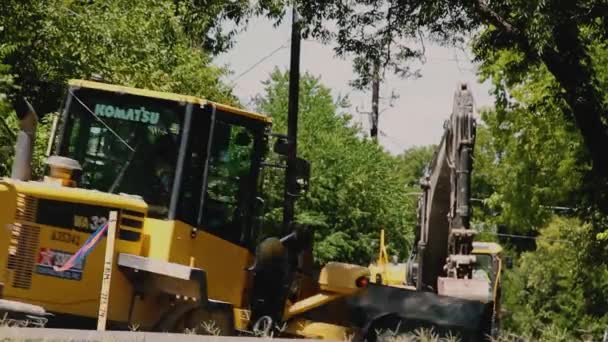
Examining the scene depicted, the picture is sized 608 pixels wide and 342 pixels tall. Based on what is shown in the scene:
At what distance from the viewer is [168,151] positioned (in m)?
12.3

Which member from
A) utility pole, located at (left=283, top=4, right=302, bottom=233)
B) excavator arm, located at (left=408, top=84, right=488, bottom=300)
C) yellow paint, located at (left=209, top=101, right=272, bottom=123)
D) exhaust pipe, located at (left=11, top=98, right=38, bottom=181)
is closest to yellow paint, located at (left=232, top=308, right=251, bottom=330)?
utility pole, located at (left=283, top=4, right=302, bottom=233)

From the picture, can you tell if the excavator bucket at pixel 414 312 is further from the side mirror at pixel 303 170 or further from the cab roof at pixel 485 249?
the cab roof at pixel 485 249

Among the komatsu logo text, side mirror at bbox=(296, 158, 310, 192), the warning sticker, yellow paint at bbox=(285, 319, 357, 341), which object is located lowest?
yellow paint at bbox=(285, 319, 357, 341)

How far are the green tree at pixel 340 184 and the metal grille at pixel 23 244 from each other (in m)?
22.0

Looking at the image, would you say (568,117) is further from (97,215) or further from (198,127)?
(97,215)

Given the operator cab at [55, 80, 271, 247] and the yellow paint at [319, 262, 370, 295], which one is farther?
the yellow paint at [319, 262, 370, 295]

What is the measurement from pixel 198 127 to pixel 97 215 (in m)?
1.45

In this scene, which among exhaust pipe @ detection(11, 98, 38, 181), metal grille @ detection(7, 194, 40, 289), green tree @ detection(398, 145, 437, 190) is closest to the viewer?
metal grille @ detection(7, 194, 40, 289)

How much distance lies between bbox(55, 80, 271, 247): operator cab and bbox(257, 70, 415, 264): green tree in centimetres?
2052

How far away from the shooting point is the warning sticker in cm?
1164

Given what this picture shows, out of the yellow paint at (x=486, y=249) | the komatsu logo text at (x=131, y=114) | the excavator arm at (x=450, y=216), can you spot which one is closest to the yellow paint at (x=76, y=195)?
the komatsu logo text at (x=131, y=114)

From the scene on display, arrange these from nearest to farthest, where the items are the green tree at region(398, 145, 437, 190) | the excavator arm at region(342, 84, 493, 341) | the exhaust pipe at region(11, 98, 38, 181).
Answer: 1. the exhaust pipe at region(11, 98, 38, 181)
2. the excavator arm at region(342, 84, 493, 341)
3. the green tree at region(398, 145, 437, 190)

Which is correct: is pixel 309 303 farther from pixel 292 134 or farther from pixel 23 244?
pixel 292 134

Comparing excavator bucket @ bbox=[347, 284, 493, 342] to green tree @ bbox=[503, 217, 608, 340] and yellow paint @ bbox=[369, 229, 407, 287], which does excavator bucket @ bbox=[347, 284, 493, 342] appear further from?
green tree @ bbox=[503, 217, 608, 340]
